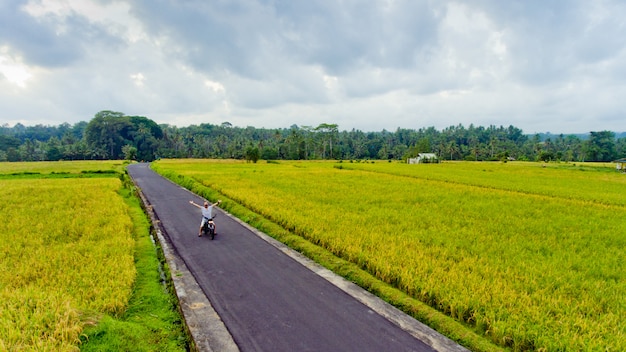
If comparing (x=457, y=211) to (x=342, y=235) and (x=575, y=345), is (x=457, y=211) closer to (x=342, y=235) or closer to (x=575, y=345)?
(x=342, y=235)

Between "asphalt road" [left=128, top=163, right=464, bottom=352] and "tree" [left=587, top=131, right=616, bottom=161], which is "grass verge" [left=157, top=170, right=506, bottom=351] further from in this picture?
"tree" [left=587, top=131, right=616, bottom=161]

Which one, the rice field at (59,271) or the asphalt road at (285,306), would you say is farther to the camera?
the asphalt road at (285,306)

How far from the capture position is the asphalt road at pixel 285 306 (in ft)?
19.1

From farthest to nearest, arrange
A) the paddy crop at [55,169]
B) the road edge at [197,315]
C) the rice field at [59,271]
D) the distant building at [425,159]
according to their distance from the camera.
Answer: the distant building at [425,159] < the paddy crop at [55,169] < the road edge at [197,315] < the rice field at [59,271]

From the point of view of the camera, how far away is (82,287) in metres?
7.16

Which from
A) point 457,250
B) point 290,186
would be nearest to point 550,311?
point 457,250

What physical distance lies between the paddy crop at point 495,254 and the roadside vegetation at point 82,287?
17.4ft

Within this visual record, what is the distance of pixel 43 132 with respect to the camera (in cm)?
17425

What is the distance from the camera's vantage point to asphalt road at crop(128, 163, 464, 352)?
5.81 m

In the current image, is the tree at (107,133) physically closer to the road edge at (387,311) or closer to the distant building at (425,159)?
the distant building at (425,159)

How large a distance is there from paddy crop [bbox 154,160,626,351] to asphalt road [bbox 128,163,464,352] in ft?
3.87

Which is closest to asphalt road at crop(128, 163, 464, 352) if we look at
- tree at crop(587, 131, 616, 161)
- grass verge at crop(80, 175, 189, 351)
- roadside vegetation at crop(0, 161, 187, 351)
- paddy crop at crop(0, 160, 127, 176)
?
grass verge at crop(80, 175, 189, 351)

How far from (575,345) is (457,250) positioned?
15.5ft

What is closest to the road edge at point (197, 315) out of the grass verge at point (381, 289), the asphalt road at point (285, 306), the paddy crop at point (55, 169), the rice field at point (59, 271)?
the asphalt road at point (285, 306)
